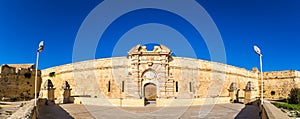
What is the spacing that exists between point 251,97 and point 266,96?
18.5m

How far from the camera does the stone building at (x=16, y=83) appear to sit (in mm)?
24703

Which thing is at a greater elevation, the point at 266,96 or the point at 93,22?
the point at 93,22

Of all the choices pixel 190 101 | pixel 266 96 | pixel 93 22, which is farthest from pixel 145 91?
pixel 266 96

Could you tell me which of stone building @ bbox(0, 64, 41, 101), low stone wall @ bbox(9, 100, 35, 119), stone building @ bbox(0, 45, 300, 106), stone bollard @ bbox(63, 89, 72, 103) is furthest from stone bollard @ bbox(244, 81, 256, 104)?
stone building @ bbox(0, 64, 41, 101)

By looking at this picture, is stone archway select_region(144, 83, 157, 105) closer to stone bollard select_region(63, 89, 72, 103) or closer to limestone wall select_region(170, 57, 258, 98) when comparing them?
limestone wall select_region(170, 57, 258, 98)

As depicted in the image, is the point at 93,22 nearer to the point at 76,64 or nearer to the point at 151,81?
the point at 151,81

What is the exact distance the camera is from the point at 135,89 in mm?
17281

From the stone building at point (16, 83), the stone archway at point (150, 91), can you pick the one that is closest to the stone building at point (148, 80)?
the stone archway at point (150, 91)

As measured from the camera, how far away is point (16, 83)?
2536 cm

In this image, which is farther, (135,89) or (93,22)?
(135,89)

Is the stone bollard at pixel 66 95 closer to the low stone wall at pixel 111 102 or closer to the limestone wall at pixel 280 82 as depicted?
the low stone wall at pixel 111 102

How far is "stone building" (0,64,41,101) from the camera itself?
24703 millimetres

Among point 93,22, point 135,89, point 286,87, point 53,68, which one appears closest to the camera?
point 93,22

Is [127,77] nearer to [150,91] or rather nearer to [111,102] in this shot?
[150,91]
